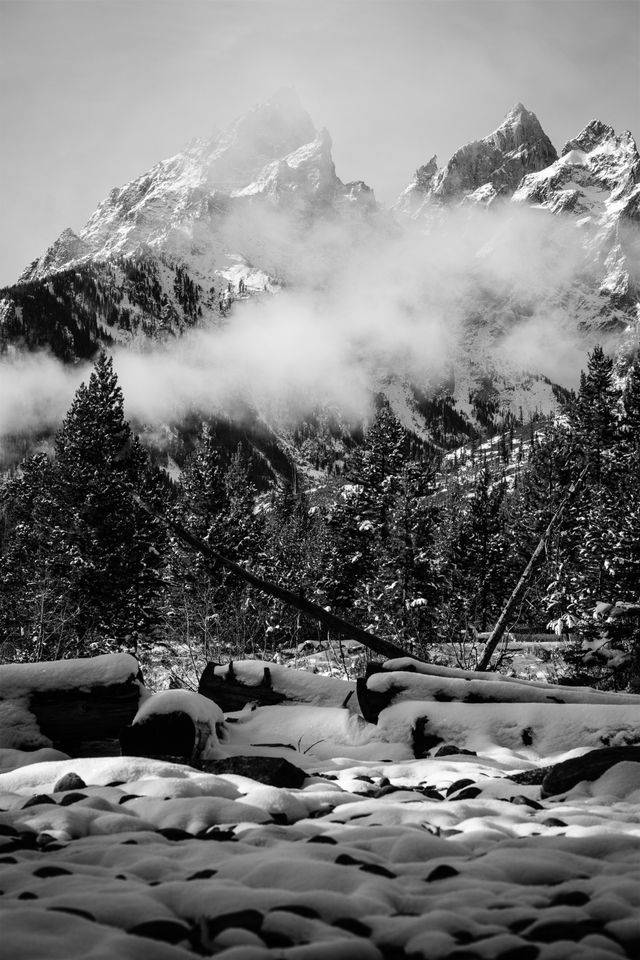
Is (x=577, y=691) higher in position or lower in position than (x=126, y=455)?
lower

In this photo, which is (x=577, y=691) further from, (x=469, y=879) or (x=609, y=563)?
(x=609, y=563)

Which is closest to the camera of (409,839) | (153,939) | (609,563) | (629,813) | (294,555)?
(153,939)

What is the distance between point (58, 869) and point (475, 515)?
117 feet

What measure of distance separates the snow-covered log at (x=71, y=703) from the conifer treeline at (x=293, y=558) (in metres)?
11.1

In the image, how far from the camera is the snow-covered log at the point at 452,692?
6785 mm

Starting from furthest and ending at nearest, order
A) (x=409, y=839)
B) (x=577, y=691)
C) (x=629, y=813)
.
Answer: (x=577, y=691) → (x=629, y=813) → (x=409, y=839)

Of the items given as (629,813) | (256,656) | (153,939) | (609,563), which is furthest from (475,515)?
(153,939)

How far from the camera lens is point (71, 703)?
6465 mm

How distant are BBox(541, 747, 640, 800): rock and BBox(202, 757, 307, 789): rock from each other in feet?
5.76

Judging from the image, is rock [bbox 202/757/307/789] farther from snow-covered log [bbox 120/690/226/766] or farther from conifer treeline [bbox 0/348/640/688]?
conifer treeline [bbox 0/348/640/688]

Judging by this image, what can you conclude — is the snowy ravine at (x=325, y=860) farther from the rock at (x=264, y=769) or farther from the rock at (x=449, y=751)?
the rock at (x=449, y=751)

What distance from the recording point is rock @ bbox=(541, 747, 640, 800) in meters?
4.47

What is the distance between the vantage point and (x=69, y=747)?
6387 millimetres

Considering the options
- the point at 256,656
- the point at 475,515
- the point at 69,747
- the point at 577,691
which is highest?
the point at 475,515
